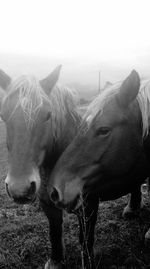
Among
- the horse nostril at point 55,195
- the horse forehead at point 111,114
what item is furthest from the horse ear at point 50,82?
the horse nostril at point 55,195

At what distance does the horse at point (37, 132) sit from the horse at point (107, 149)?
0.34m

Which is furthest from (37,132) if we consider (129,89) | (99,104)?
(129,89)

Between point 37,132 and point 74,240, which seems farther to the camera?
point 74,240

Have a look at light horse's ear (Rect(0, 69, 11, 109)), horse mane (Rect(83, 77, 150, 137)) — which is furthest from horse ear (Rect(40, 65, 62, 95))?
horse mane (Rect(83, 77, 150, 137))

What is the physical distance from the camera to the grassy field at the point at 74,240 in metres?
5.67

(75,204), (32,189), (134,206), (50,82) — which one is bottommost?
(134,206)

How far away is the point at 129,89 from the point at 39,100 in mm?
1195

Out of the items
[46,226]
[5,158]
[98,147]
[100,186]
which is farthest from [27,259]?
[5,158]

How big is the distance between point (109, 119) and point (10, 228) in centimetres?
409

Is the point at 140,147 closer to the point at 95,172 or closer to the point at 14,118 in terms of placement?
the point at 95,172

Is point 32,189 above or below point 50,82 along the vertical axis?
below

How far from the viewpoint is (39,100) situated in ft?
15.6

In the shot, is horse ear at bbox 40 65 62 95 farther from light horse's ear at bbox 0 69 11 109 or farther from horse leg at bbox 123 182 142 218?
horse leg at bbox 123 182 142 218

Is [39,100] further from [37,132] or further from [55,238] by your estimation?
[55,238]
